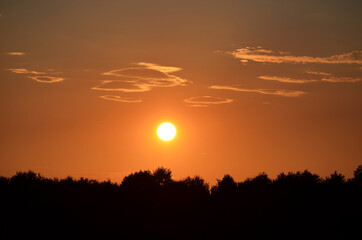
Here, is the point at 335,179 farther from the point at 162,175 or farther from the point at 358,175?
the point at 162,175

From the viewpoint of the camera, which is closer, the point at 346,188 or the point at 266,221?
the point at 266,221

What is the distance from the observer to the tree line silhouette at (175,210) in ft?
287

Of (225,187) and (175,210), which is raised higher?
(225,187)

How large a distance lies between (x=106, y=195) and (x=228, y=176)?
48.1m

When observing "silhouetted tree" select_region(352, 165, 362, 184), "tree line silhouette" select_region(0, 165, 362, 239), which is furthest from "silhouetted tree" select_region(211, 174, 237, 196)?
"silhouetted tree" select_region(352, 165, 362, 184)

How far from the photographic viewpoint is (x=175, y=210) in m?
114

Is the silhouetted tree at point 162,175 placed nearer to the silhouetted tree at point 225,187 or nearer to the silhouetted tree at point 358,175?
the silhouetted tree at point 225,187

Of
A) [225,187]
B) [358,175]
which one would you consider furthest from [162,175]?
[358,175]

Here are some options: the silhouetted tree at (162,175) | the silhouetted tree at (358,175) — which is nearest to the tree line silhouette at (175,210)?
the silhouetted tree at (358,175)

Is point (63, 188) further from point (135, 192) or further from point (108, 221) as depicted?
point (108, 221)

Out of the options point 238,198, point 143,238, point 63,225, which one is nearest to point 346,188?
point 238,198

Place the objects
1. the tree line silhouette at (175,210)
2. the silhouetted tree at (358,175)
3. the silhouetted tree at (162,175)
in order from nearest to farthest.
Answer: the tree line silhouette at (175,210) < the silhouetted tree at (358,175) < the silhouetted tree at (162,175)

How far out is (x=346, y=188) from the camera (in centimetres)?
11288

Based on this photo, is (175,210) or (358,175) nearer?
(175,210)
